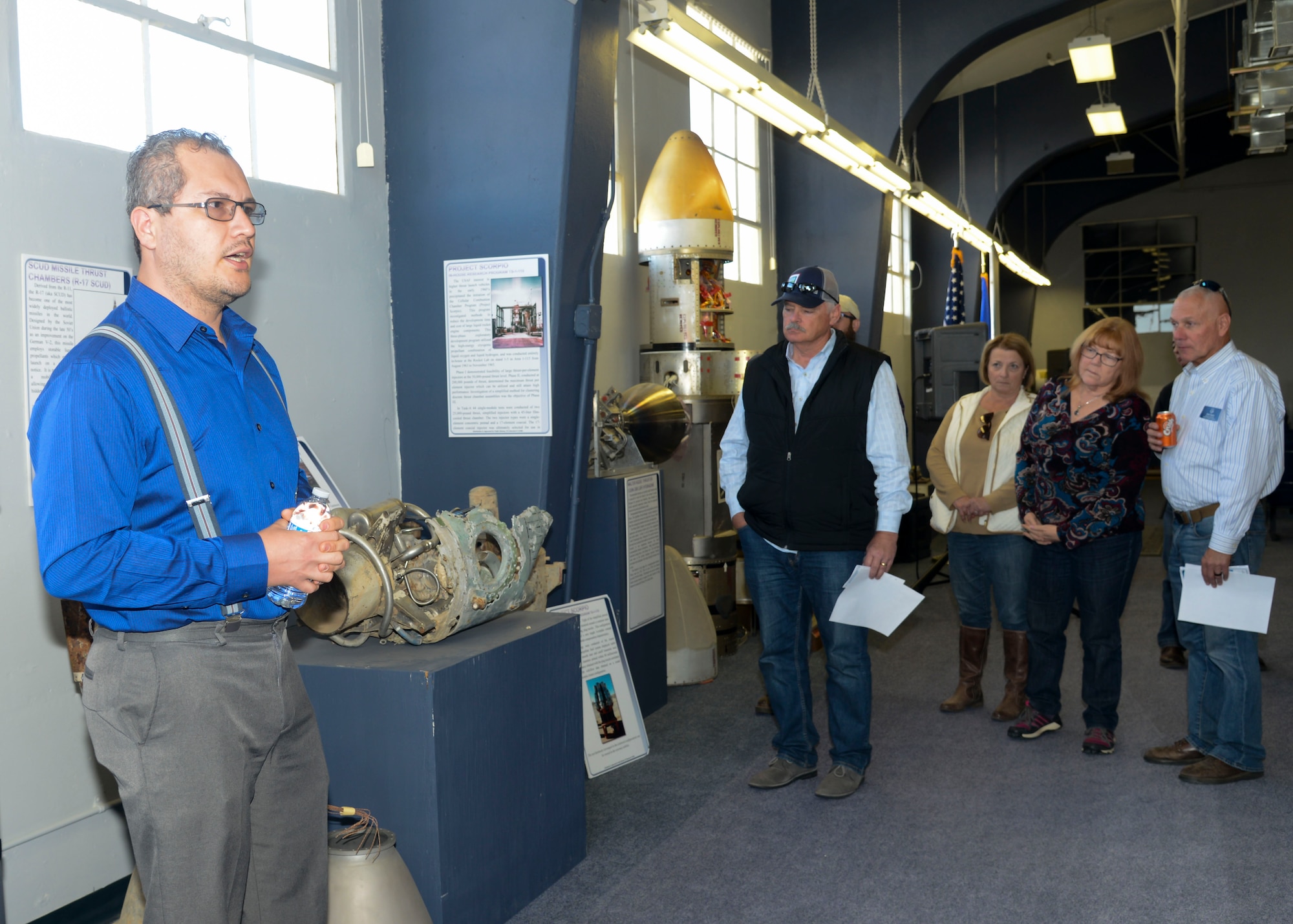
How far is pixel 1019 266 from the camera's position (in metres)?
14.2

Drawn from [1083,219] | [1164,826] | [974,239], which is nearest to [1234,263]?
[1083,219]

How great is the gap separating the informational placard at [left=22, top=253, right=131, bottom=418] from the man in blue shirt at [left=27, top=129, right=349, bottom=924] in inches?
41.8

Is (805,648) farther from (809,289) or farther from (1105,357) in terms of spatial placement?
(1105,357)

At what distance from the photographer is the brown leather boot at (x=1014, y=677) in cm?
448

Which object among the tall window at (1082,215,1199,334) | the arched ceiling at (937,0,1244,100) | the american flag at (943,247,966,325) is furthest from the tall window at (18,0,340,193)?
the tall window at (1082,215,1199,334)

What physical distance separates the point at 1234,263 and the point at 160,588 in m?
20.4

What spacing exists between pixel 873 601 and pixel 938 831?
754 millimetres

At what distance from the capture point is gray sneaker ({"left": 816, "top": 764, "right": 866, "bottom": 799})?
11.9 ft

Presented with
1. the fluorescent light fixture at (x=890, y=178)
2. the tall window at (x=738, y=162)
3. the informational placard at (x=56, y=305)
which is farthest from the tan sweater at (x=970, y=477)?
the informational placard at (x=56, y=305)

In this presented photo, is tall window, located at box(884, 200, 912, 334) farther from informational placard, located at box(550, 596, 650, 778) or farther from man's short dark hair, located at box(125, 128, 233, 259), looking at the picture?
man's short dark hair, located at box(125, 128, 233, 259)

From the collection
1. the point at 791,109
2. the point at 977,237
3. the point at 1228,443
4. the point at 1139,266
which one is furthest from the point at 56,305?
the point at 1139,266

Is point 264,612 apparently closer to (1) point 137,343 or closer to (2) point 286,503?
(2) point 286,503

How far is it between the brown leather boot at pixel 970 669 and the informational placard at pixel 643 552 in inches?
52.7

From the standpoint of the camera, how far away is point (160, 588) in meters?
1.61
